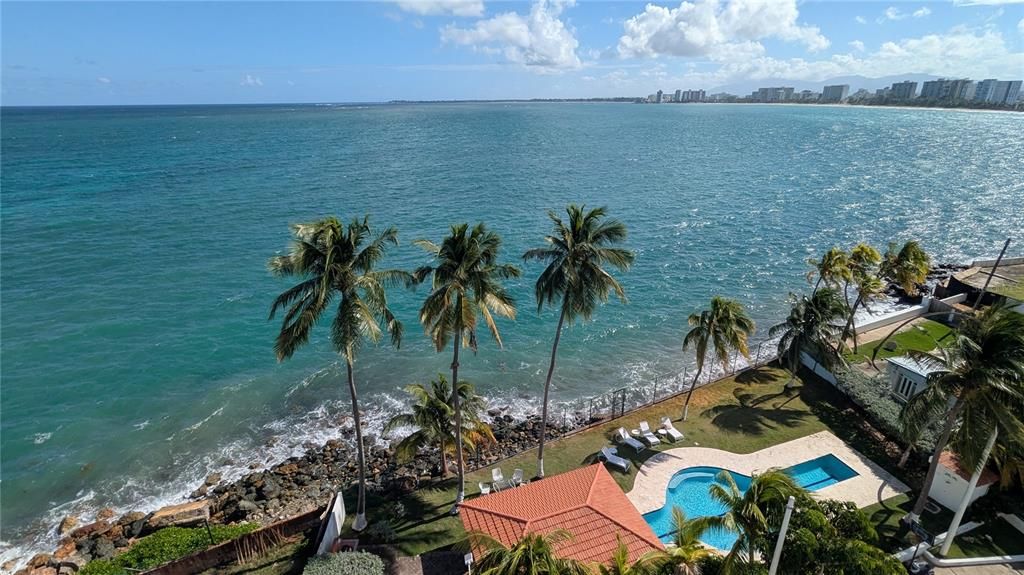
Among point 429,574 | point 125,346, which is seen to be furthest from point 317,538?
point 125,346

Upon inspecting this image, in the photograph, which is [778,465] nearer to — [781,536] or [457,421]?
[781,536]

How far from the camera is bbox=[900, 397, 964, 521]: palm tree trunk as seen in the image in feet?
58.0

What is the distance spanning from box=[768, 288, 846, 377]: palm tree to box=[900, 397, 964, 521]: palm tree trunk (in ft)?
28.7

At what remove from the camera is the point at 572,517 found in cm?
1745

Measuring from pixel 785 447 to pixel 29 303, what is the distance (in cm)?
5871

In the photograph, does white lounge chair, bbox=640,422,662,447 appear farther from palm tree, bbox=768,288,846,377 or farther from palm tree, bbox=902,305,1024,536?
palm tree, bbox=902,305,1024,536

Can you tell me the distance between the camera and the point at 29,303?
143ft

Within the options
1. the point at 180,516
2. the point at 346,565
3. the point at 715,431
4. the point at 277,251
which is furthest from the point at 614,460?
Result: the point at 277,251

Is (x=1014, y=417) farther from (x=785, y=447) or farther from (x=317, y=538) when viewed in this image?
(x=317, y=538)

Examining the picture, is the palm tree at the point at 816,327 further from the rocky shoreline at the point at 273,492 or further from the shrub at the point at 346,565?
the shrub at the point at 346,565

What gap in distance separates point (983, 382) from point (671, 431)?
12936mm

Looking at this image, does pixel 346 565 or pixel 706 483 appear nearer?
pixel 346 565

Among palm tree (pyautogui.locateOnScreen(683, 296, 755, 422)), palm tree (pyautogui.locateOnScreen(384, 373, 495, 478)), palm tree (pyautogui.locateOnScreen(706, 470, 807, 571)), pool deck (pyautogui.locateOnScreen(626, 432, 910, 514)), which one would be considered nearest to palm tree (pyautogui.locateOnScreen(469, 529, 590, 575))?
palm tree (pyautogui.locateOnScreen(706, 470, 807, 571))

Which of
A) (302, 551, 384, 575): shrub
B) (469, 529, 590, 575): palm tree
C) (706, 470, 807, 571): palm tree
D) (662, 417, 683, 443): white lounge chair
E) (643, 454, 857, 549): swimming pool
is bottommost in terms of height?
(643, 454, 857, 549): swimming pool
